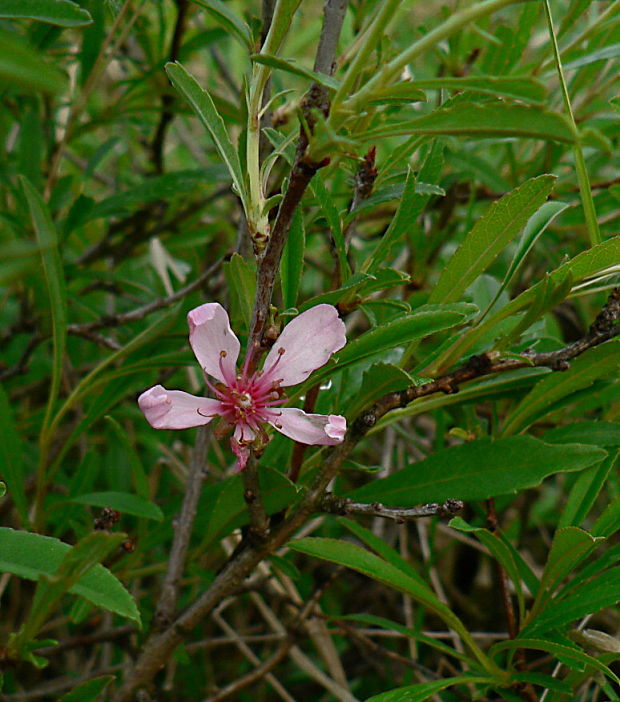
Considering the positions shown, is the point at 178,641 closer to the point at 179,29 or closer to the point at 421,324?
the point at 421,324

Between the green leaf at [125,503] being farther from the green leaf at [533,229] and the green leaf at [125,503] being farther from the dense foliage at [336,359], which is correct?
the green leaf at [533,229]

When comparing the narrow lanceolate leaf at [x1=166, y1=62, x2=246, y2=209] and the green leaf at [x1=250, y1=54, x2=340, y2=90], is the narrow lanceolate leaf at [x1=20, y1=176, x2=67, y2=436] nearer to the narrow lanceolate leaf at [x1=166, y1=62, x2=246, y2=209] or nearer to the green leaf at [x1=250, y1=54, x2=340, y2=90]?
the narrow lanceolate leaf at [x1=166, y1=62, x2=246, y2=209]

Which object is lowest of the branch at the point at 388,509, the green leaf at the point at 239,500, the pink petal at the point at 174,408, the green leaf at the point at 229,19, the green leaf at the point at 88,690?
the green leaf at the point at 88,690

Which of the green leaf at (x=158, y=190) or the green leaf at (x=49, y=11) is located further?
the green leaf at (x=158, y=190)

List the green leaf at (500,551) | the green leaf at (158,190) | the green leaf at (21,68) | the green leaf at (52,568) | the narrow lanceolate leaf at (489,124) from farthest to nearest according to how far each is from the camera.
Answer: the green leaf at (158,190) → the green leaf at (500,551) → the green leaf at (52,568) → the narrow lanceolate leaf at (489,124) → the green leaf at (21,68)

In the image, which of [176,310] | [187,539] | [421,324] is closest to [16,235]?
[176,310]

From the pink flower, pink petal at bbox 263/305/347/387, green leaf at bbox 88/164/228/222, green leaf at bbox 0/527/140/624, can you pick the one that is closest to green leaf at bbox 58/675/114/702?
green leaf at bbox 0/527/140/624

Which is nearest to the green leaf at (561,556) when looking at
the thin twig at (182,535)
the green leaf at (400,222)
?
the green leaf at (400,222)
